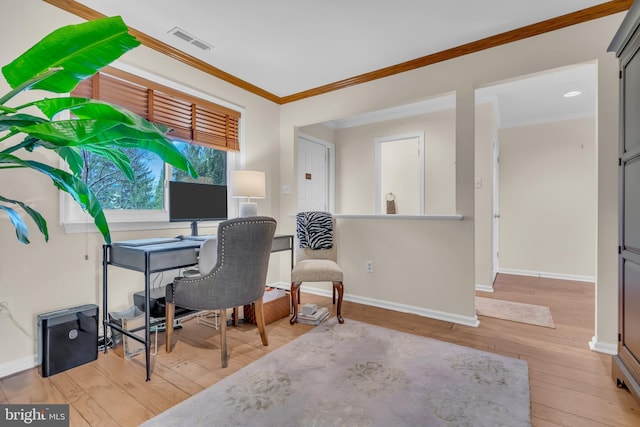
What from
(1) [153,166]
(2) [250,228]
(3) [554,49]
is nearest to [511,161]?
(3) [554,49]

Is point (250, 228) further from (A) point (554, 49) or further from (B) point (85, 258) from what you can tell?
(A) point (554, 49)

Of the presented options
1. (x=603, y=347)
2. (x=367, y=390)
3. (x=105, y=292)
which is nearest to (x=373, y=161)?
(x=603, y=347)

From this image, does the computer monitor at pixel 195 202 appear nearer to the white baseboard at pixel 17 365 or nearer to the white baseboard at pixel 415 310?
the white baseboard at pixel 17 365

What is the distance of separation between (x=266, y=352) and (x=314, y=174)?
9.82 ft

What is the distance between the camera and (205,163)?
9.95 ft

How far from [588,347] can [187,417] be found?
2.71 meters

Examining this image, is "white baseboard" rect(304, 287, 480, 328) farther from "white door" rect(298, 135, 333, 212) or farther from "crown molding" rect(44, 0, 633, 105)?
"crown molding" rect(44, 0, 633, 105)

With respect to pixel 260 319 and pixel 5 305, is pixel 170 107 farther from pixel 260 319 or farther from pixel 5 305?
pixel 260 319

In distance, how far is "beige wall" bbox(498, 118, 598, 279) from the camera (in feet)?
14.1

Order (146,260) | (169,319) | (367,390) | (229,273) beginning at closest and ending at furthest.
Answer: (367,390) < (146,260) < (229,273) < (169,319)

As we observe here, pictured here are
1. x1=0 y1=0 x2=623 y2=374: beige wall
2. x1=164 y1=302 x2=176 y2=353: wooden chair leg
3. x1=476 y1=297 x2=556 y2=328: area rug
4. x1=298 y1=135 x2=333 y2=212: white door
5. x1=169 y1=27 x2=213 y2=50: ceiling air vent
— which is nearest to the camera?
x1=0 y1=0 x2=623 y2=374: beige wall

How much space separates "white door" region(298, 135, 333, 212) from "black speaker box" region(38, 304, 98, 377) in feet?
9.11

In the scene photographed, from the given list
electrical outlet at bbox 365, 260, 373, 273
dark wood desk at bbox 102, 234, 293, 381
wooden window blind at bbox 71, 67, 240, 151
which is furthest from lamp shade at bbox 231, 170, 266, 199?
electrical outlet at bbox 365, 260, 373, 273
